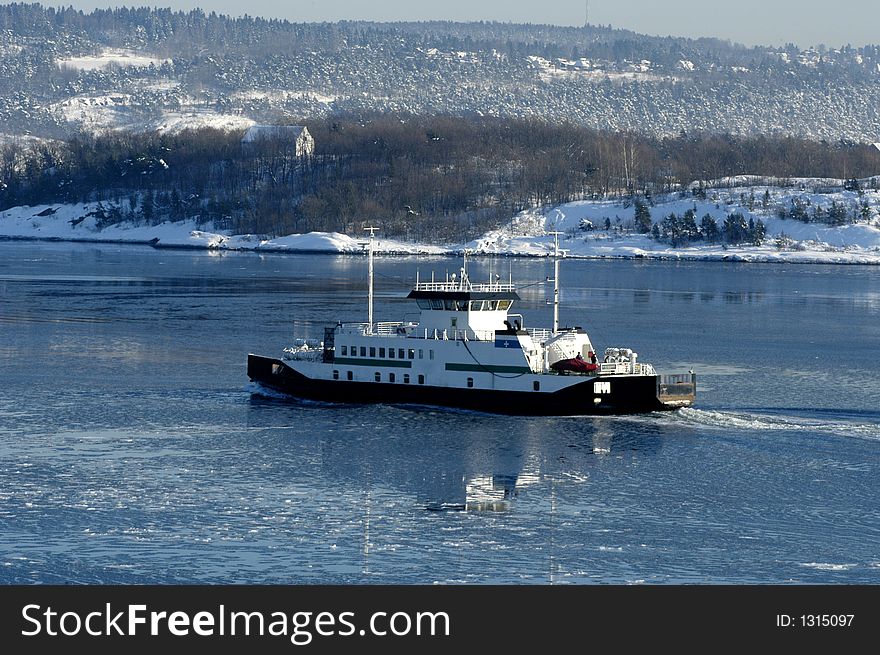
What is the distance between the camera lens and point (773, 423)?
70750 mm

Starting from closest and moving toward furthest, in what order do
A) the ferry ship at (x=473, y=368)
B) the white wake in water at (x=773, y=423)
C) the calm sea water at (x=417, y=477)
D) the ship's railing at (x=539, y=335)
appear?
the calm sea water at (x=417, y=477)
the white wake in water at (x=773, y=423)
the ferry ship at (x=473, y=368)
the ship's railing at (x=539, y=335)

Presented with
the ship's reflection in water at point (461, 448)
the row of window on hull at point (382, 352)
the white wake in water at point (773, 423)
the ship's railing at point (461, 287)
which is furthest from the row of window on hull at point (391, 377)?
the white wake in water at point (773, 423)

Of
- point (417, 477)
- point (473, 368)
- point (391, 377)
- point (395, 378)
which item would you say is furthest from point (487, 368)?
point (417, 477)

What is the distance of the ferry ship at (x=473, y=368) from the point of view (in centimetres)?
7288

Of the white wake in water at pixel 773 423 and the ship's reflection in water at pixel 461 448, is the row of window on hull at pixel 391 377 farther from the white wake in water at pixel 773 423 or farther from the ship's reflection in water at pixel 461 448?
the white wake in water at pixel 773 423

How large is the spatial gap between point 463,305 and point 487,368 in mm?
4422

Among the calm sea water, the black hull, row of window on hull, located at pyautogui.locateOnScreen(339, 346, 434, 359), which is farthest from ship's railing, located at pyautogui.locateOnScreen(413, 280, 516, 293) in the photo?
the calm sea water

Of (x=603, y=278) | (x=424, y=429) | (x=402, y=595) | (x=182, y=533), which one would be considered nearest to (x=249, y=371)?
(x=424, y=429)

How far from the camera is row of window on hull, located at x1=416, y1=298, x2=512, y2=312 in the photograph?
3076 inches

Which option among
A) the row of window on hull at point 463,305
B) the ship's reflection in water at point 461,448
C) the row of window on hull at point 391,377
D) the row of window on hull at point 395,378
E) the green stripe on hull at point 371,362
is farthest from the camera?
the row of window on hull at point 463,305

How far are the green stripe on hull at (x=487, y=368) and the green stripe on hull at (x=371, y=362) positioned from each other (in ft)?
8.84

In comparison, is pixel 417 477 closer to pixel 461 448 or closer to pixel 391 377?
pixel 461 448

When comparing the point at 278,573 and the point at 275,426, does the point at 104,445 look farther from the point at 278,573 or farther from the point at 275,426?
the point at 278,573

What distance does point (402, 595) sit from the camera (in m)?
41.3
